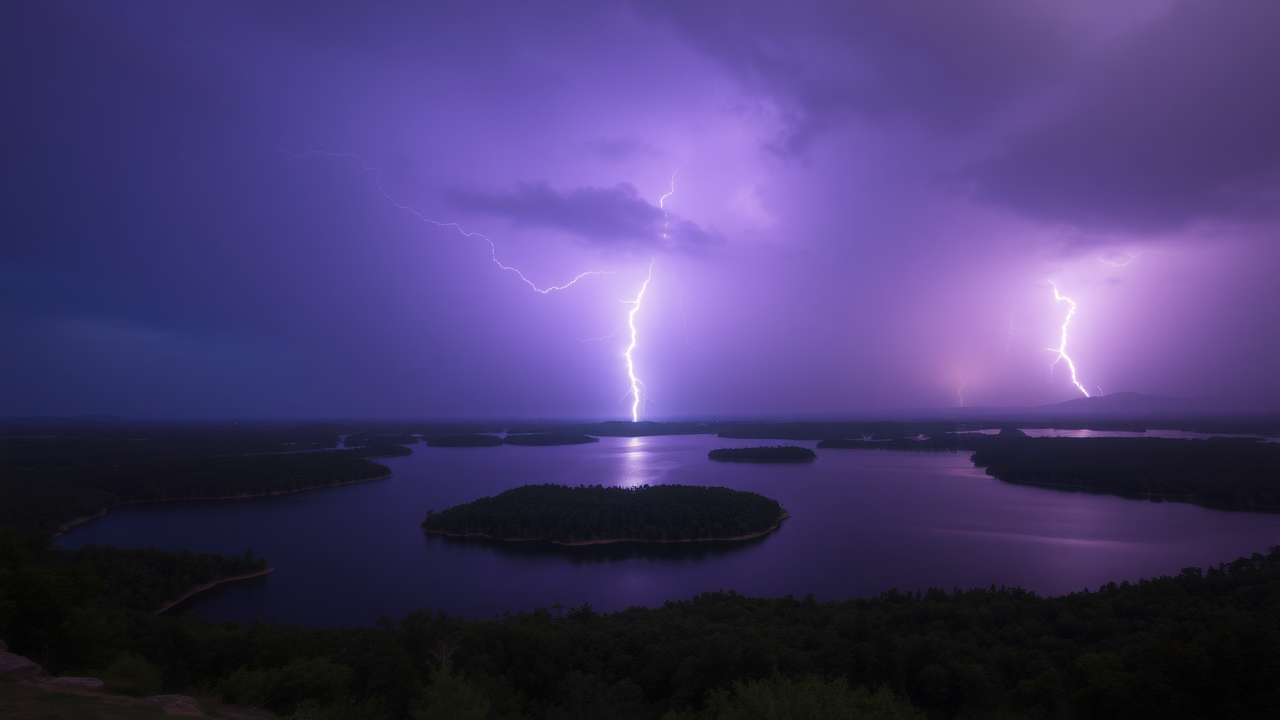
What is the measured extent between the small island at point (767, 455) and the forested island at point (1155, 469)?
30425mm

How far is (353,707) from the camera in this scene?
13.6 m

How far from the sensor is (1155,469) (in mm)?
66812

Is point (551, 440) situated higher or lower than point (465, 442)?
lower

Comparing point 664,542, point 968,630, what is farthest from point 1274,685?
point 664,542

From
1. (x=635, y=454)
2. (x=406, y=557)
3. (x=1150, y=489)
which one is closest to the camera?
(x=406, y=557)

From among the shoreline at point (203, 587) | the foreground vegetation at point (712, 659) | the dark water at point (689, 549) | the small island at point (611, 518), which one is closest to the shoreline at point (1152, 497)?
the dark water at point (689, 549)

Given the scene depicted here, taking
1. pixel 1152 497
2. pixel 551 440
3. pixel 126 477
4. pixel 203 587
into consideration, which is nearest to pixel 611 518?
pixel 203 587

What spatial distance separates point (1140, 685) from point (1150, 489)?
7119cm

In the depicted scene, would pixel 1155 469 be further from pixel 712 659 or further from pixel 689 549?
pixel 712 659

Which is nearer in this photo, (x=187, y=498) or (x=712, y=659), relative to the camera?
(x=712, y=659)

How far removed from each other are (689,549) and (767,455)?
65.1 m

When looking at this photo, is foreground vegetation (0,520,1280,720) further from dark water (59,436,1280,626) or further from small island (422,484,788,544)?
small island (422,484,788,544)

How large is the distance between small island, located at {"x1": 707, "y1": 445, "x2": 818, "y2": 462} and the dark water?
31452 millimetres

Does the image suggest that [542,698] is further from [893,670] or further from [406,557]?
[406,557]
